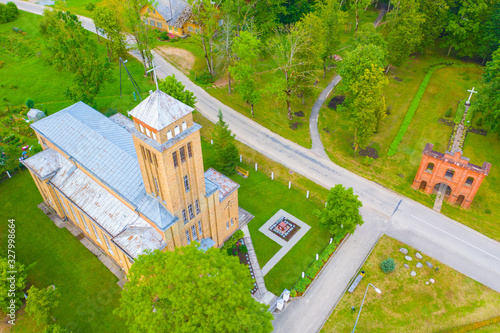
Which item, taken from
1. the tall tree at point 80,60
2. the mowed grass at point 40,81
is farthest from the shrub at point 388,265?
the mowed grass at point 40,81

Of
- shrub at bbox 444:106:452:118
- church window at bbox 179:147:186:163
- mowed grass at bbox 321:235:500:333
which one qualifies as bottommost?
mowed grass at bbox 321:235:500:333

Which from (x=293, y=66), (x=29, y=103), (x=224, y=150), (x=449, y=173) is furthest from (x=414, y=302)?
(x=29, y=103)

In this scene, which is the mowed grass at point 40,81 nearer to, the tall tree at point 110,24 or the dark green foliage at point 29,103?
the dark green foliage at point 29,103

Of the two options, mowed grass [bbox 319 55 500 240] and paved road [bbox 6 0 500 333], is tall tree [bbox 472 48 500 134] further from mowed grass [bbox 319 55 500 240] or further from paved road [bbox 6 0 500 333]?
paved road [bbox 6 0 500 333]

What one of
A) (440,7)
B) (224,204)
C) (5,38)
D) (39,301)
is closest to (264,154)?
(224,204)

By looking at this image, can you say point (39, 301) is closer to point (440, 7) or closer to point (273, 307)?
point (273, 307)

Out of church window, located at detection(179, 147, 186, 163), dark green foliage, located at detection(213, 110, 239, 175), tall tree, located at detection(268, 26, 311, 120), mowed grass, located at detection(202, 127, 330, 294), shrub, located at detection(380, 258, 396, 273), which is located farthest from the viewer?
tall tree, located at detection(268, 26, 311, 120)

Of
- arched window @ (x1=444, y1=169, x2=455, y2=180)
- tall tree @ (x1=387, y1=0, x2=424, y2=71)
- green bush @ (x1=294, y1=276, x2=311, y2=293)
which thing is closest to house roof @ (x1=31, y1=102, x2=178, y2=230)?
green bush @ (x1=294, y1=276, x2=311, y2=293)
